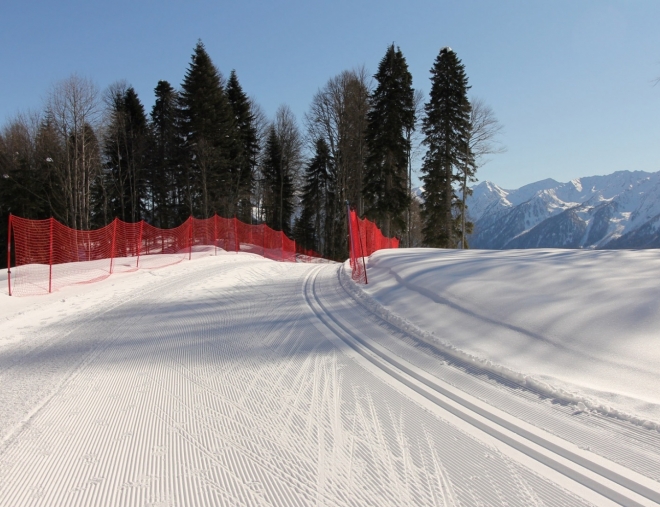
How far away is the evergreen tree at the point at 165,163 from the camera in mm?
30562

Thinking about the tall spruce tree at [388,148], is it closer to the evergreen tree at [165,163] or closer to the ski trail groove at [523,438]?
the evergreen tree at [165,163]

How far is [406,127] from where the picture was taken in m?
31.8

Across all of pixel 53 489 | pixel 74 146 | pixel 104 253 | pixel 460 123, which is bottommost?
pixel 53 489

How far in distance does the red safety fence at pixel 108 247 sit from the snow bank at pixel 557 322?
9.33 m

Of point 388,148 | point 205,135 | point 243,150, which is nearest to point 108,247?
point 205,135

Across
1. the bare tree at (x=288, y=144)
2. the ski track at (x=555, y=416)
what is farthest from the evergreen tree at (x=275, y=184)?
the ski track at (x=555, y=416)

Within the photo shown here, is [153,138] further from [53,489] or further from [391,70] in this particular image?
[53,489]

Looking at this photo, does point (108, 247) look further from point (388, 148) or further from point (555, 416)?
point (555, 416)

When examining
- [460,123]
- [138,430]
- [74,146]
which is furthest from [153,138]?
[138,430]

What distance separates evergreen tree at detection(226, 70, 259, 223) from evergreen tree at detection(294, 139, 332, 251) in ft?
18.5

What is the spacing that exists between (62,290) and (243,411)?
9074 mm

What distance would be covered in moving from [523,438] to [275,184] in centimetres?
3963

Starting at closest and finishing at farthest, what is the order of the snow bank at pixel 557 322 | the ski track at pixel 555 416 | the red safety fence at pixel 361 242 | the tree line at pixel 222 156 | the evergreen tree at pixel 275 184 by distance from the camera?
the ski track at pixel 555 416
the snow bank at pixel 557 322
the red safety fence at pixel 361 242
the tree line at pixel 222 156
the evergreen tree at pixel 275 184

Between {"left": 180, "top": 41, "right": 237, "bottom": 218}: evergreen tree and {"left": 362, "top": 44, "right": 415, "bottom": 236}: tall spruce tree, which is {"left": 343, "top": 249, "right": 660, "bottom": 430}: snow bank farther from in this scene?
{"left": 180, "top": 41, "right": 237, "bottom": 218}: evergreen tree
